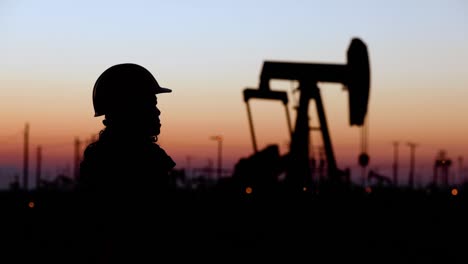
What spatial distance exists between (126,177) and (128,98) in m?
0.52

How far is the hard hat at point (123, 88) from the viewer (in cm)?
354

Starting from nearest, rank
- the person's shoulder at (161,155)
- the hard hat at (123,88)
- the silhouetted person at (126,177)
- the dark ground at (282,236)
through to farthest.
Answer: the silhouetted person at (126,177) < the person's shoulder at (161,155) < the hard hat at (123,88) < the dark ground at (282,236)

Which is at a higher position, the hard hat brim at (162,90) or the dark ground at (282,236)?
the hard hat brim at (162,90)

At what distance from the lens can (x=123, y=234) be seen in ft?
9.75

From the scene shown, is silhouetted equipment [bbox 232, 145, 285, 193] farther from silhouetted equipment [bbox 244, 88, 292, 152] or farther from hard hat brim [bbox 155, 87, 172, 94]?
hard hat brim [bbox 155, 87, 172, 94]

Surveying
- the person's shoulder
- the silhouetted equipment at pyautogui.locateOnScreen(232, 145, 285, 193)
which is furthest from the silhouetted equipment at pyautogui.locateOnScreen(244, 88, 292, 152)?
the person's shoulder

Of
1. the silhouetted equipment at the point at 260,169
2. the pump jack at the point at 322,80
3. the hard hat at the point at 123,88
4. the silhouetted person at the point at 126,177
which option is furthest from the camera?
the silhouetted equipment at the point at 260,169

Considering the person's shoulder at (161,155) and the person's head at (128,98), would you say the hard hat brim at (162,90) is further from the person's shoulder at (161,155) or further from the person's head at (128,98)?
the person's shoulder at (161,155)

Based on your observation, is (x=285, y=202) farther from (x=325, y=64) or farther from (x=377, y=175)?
(x=377, y=175)

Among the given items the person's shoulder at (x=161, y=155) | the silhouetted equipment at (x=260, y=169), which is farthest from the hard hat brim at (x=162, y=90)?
the silhouetted equipment at (x=260, y=169)

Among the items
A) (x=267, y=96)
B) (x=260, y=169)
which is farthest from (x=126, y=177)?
(x=260, y=169)

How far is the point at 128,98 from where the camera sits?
356 cm

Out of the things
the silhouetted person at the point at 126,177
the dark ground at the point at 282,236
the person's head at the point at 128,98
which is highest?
the person's head at the point at 128,98

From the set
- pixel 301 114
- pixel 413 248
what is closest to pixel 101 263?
pixel 413 248
